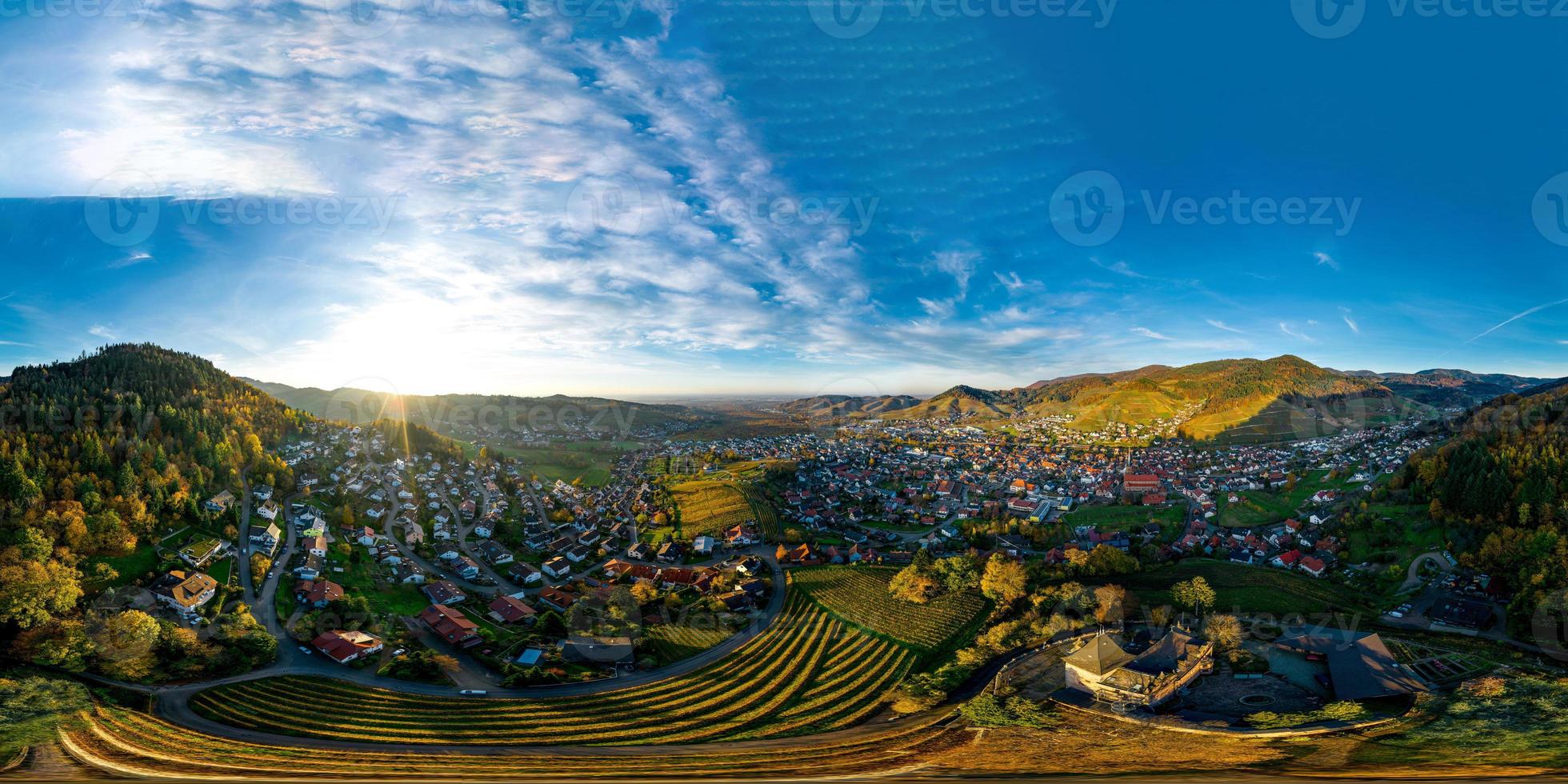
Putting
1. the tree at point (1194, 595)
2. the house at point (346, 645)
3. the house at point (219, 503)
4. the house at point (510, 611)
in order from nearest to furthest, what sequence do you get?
the house at point (346, 645)
the tree at point (1194, 595)
the house at point (510, 611)
the house at point (219, 503)

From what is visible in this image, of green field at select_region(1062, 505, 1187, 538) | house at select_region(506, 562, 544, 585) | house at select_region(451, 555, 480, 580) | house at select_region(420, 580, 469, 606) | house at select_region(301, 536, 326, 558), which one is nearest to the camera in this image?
house at select_region(420, 580, 469, 606)

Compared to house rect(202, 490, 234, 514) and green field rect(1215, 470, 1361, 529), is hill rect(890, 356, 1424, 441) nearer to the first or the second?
green field rect(1215, 470, 1361, 529)

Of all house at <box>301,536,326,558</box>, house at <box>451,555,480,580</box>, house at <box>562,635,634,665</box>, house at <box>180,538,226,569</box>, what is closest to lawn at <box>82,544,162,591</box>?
house at <box>180,538,226,569</box>

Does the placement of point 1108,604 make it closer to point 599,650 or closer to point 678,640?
point 678,640

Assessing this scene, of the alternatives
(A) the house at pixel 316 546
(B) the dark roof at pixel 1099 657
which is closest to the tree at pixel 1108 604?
(B) the dark roof at pixel 1099 657

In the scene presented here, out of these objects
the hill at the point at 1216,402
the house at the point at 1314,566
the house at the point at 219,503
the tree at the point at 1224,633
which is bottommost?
the tree at the point at 1224,633

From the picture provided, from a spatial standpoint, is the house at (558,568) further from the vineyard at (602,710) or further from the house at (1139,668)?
the house at (1139,668)

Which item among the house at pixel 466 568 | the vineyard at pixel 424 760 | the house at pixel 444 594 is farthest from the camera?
the house at pixel 466 568
